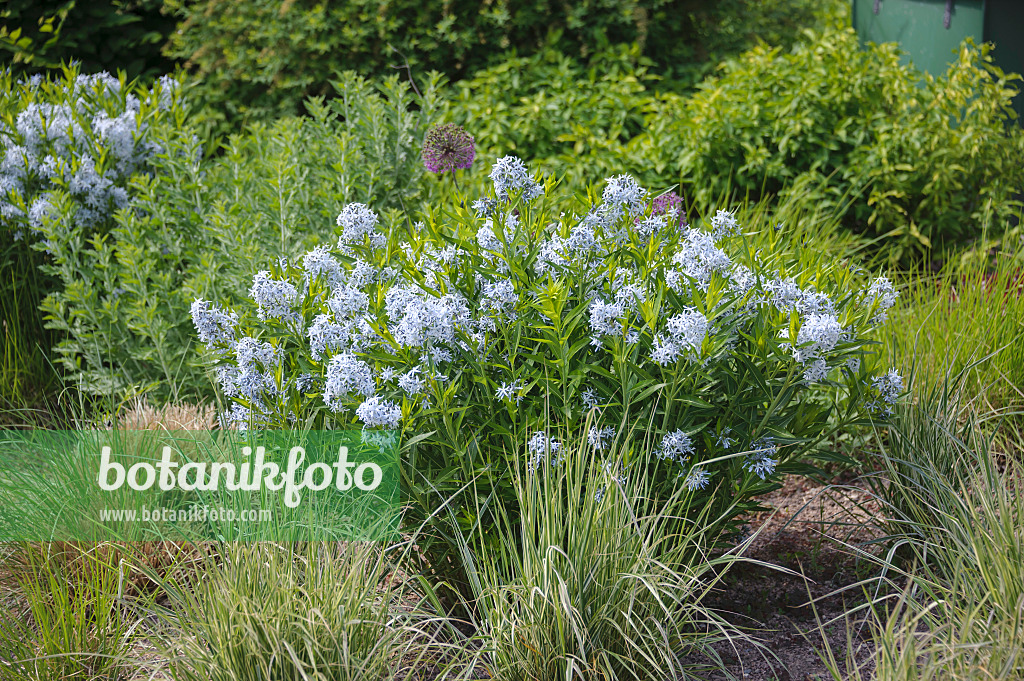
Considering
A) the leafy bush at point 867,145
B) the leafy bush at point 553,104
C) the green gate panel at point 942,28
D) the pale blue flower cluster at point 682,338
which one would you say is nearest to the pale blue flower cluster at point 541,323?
the pale blue flower cluster at point 682,338

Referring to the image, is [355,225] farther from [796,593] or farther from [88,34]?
[88,34]

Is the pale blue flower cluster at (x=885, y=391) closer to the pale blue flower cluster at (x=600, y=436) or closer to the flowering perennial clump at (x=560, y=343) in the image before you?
the flowering perennial clump at (x=560, y=343)

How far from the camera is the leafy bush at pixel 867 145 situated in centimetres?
537

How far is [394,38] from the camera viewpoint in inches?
278

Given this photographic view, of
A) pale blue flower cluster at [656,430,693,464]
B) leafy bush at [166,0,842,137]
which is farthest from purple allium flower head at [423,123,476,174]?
leafy bush at [166,0,842,137]

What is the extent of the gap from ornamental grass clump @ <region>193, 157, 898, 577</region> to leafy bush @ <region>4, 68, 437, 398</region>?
3.66 ft

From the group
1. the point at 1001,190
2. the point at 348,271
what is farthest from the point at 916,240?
the point at 348,271

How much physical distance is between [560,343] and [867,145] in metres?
4.02

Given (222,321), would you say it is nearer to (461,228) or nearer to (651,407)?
(461,228)

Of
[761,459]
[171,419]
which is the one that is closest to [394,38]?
[171,419]

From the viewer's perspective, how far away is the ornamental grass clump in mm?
2512

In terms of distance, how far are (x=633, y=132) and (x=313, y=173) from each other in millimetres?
2876

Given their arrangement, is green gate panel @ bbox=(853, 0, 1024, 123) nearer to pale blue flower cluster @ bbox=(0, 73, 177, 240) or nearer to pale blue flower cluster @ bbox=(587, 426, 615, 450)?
pale blue flower cluster @ bbox=(587, 426, 615, 450)

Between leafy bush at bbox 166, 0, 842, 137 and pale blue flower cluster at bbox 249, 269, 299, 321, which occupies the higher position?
leafy bush at bbox 166, 0, 842, 137
